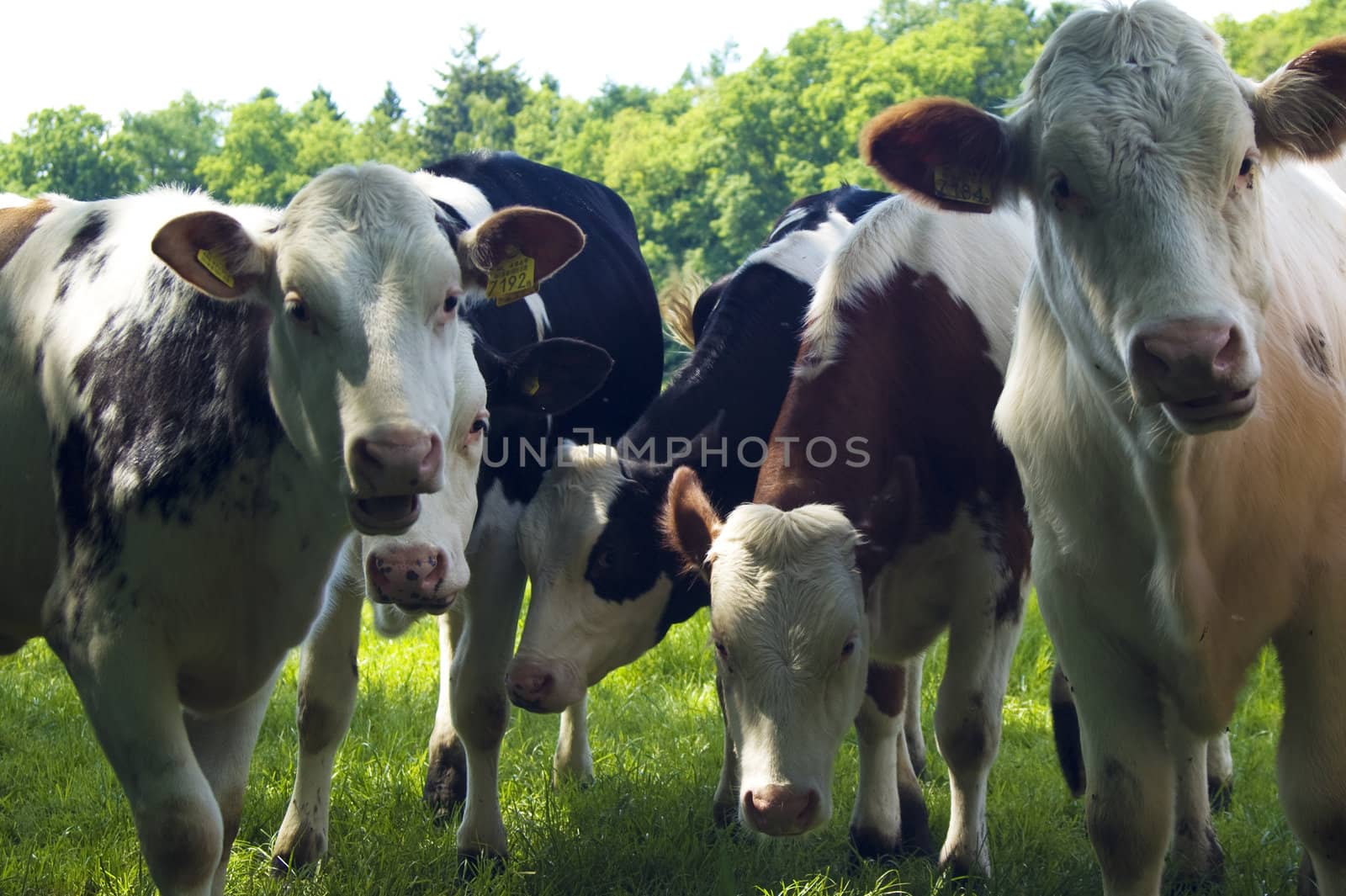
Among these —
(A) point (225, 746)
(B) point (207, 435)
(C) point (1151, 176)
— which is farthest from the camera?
(A) point (225, 746)

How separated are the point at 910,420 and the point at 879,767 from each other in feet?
4.05

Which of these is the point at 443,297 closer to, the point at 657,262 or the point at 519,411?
the point at 519,411

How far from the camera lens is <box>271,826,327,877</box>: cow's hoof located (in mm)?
4387

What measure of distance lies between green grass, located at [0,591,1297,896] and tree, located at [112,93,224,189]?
6567 centimetres

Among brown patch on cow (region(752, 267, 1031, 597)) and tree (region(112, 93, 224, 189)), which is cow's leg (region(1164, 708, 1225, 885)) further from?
tree (region(112, 93, 224, 189))

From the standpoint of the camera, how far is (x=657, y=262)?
4994 cm

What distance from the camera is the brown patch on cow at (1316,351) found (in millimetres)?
3014

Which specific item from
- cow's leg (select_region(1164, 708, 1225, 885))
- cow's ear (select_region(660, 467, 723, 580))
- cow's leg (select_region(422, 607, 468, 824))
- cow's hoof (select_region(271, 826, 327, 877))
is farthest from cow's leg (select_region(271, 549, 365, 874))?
cow's leg (select_region(1164, 708, 1225, 885))

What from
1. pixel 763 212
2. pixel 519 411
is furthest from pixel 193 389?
pixel 763 212

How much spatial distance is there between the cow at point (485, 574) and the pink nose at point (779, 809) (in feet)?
3.24

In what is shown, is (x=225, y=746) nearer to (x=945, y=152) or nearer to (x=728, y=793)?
(x=728, y=793)

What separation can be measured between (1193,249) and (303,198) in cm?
201

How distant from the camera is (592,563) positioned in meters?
4.68

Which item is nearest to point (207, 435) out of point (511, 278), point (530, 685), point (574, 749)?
point (511, 278)
